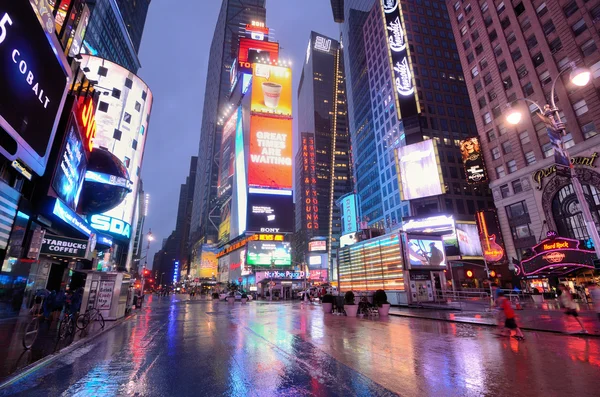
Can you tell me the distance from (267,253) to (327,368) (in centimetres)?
7421

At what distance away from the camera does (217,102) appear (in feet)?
529

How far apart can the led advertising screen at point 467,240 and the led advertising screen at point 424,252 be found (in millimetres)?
29074

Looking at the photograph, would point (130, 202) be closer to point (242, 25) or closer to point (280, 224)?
point (280, 224)

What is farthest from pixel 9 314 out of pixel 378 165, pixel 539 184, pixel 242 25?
pixel 242 25

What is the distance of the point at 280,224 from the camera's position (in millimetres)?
A: 80500

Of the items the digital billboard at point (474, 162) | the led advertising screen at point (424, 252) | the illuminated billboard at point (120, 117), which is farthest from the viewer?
the digital billboard at point (474, 162)

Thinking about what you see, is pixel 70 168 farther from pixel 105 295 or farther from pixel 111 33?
pixel 111 33

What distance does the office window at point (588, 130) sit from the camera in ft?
117

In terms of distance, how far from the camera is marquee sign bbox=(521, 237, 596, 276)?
99.7 feet

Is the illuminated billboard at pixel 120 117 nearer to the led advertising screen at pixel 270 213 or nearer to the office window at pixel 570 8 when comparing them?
the led advertising screen at pixel 270 213

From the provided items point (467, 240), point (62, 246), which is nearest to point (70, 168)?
point (62, 246)

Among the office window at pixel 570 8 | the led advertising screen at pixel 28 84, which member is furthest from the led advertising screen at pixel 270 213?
the led advertising screen at pixel 28 84

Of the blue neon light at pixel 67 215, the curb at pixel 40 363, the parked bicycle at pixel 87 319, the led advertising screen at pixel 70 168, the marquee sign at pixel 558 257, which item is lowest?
the curb at pixel 40 363

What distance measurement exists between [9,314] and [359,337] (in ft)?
70.7
